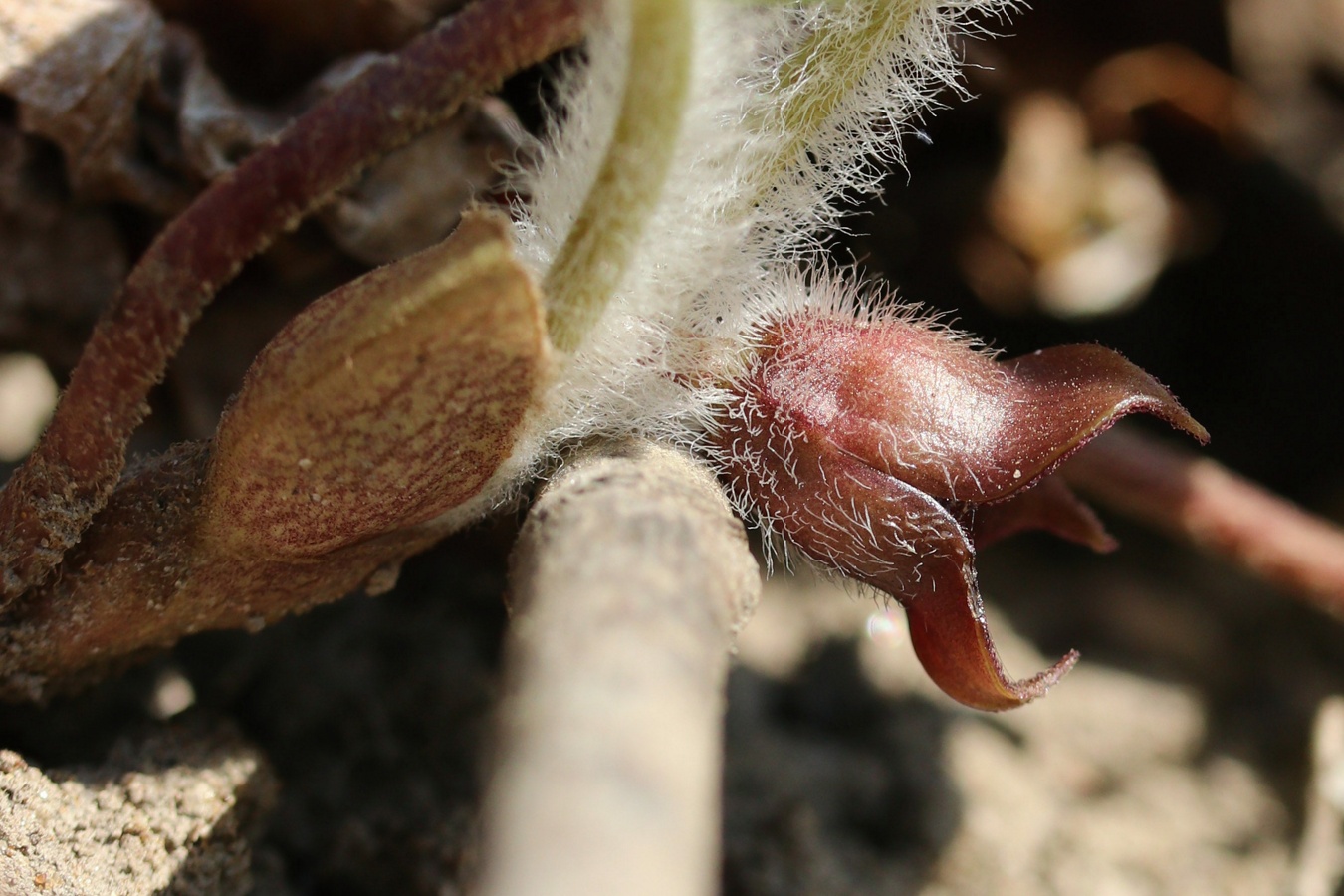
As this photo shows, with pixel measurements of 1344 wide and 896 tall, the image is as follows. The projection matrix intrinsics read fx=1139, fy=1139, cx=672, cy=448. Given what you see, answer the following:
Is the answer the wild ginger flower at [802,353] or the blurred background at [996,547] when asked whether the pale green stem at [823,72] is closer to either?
the wild ginger flower at [802,353]

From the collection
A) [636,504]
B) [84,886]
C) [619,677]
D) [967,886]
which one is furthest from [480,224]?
[967,886]

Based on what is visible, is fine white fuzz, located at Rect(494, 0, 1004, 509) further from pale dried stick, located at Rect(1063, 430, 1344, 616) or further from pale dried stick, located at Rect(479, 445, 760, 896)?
pale dried stick, located at Rect(1063, 430, 1344, 616)

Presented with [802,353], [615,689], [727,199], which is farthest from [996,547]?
[615,689]

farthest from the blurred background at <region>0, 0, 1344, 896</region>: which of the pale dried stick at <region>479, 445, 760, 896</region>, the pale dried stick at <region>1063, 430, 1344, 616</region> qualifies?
the pale dried stick at <region>479, 445, 760, 896</region>

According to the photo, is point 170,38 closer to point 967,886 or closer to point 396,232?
point 396,232

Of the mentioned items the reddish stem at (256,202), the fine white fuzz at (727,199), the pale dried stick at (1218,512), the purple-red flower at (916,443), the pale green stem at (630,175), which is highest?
the reddish stem at (256,202)

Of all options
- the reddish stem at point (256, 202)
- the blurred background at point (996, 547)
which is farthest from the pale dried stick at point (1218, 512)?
the reddish stem at point (256, 202)
